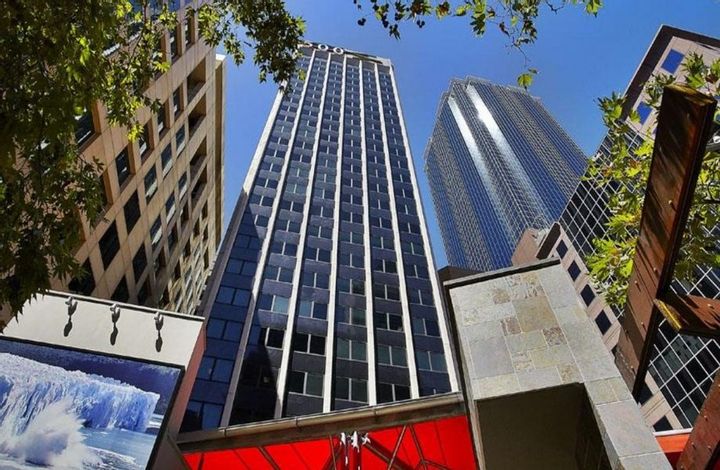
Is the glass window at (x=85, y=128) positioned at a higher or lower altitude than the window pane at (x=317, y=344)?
lower

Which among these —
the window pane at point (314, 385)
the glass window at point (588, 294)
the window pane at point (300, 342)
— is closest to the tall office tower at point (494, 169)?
the glass window at point (588, 294)

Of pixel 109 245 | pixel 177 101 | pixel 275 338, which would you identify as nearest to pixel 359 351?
pixel 275 338

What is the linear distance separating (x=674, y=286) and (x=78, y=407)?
3470 cm

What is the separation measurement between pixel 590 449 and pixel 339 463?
608 centimetres

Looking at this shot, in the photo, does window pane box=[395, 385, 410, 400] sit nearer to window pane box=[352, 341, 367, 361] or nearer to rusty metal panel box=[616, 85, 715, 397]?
window pane box=[352, 341, 367, 361]

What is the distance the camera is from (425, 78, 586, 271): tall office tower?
439ft

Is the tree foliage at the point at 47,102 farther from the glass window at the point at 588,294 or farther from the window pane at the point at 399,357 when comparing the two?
the glass window at the point at 588,294

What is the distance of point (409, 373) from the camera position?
34.3 meters

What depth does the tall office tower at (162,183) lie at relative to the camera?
18375 mm

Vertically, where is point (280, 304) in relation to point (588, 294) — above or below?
below

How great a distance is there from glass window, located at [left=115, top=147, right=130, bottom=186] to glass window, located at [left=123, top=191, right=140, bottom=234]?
52.0 inches

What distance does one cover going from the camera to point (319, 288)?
130 feet

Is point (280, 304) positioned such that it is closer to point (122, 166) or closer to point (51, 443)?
point (122, 166)

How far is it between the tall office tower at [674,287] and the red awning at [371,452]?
15.6 metres
